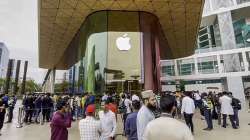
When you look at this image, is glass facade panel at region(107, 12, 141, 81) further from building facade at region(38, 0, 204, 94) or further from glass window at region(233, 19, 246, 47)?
glass window at region(233, 19, 246, 47)

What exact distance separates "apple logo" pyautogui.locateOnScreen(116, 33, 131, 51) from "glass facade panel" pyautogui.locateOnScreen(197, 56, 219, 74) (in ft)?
89.1

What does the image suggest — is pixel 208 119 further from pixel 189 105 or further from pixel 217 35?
pixel 217 35

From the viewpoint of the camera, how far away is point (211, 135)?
25.5 ft

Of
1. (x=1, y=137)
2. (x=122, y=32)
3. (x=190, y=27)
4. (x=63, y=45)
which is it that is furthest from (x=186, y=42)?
(x=1, y=137)

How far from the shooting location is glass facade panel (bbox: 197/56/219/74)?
35.0m

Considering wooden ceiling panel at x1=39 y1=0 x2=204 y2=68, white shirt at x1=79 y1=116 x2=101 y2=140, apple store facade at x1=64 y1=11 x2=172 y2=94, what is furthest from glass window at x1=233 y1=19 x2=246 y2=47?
white shirt at x1=79 y1=116 x2=101 y2=140

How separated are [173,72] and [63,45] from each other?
86.4ft

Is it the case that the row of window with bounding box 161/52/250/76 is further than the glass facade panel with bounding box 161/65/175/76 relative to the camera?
No

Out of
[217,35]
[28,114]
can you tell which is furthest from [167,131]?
[217,35]

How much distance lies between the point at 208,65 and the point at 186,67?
4.34 meters

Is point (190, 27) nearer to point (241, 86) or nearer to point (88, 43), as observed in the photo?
point (88, 43)

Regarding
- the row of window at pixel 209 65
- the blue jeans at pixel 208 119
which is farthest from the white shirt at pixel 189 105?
the row of window at pixel 209 65

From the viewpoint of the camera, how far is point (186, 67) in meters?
39.3

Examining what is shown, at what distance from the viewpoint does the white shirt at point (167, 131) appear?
6.59ft
